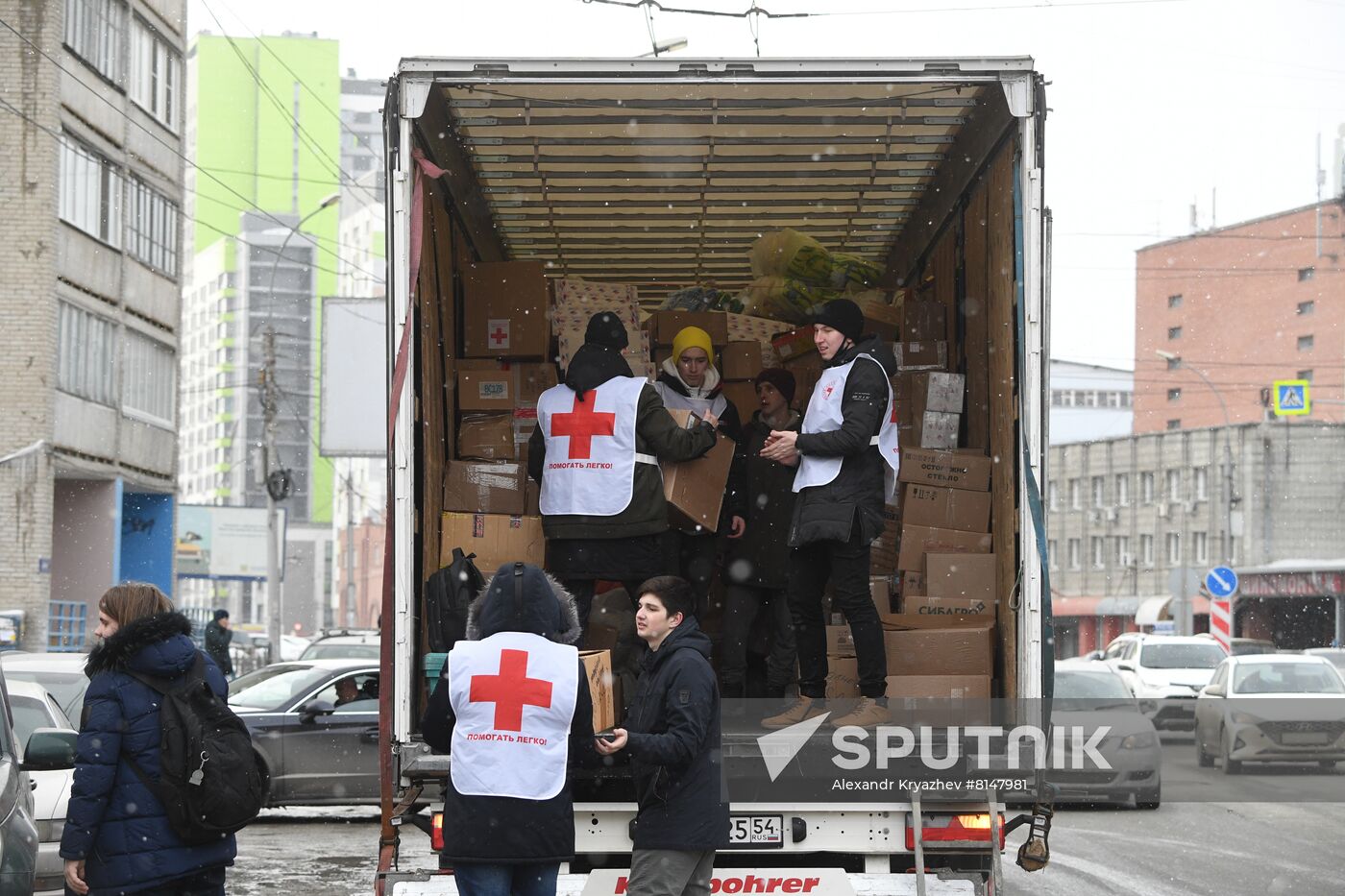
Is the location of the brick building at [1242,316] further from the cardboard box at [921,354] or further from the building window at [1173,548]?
the cardboard box at [921,354]

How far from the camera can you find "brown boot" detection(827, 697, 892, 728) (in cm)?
698

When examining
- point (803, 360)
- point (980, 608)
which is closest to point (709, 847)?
point (980, 608)

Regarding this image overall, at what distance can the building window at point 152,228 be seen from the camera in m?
34.7

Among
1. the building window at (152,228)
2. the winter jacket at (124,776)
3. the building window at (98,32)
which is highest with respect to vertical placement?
the building window at (98,32)

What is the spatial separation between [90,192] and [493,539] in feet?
89.6

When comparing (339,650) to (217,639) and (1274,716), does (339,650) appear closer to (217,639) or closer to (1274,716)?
(217,639)

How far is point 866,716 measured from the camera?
7.03 meters

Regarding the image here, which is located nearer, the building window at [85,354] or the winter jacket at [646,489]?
the winter jacket at [646,489]

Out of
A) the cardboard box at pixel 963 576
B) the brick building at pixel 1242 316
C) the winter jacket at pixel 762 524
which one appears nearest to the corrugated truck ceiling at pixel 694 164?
the winter jacket at pixel 762 524

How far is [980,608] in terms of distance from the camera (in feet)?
25.8

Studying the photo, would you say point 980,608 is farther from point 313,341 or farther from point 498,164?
point 313,341

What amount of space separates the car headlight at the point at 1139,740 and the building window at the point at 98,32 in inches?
905

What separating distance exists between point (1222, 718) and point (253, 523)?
48895mm

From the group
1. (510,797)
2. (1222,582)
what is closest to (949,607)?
(510,797)
